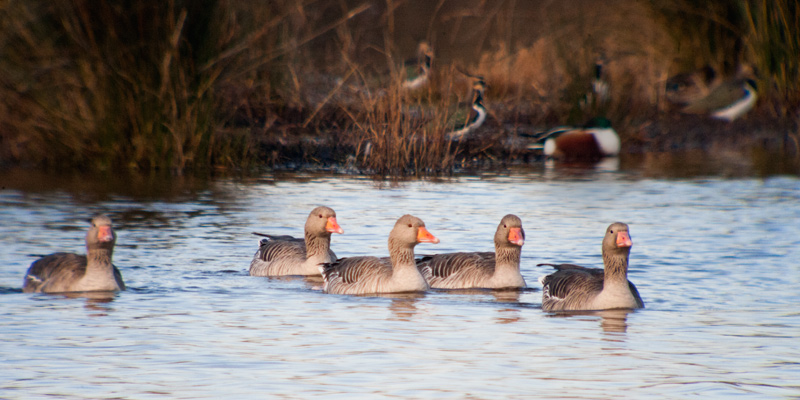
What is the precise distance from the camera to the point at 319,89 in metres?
24.2

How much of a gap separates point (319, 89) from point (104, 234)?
14840mm

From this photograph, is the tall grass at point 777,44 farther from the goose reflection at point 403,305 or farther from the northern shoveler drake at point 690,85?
the goose reflection at point 403,305

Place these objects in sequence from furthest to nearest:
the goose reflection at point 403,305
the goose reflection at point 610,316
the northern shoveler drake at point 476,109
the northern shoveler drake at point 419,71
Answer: the northern shoveler drake at point 419,71 → the northern shoveler drake at point 476,109 → the goose reflection at point 403,305 → the goose reflection at point 610,316

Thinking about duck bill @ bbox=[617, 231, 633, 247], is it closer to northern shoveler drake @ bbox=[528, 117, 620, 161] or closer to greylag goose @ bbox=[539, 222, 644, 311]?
greylag goose @ bbox=[539, 222, 644, 311]

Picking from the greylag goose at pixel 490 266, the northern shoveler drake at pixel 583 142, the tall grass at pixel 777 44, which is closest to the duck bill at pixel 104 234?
the greylag goose at pixel 490 266

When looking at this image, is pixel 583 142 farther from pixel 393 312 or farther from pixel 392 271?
pixel 393 312

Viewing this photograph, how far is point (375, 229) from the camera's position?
1308 cm

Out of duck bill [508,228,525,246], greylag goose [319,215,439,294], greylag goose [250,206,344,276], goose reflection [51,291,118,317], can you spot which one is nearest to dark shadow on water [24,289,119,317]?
goose reflection [51,291,118,317]

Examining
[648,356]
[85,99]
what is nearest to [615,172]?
[85,99]

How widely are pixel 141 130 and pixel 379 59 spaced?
71.1 ft

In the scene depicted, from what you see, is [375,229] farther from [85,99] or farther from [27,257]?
[85,99]

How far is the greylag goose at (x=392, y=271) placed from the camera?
9.85 metres

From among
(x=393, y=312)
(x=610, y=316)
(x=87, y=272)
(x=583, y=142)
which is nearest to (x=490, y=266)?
(x=393, y=312)

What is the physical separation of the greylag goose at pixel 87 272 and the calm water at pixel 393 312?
18 cm
